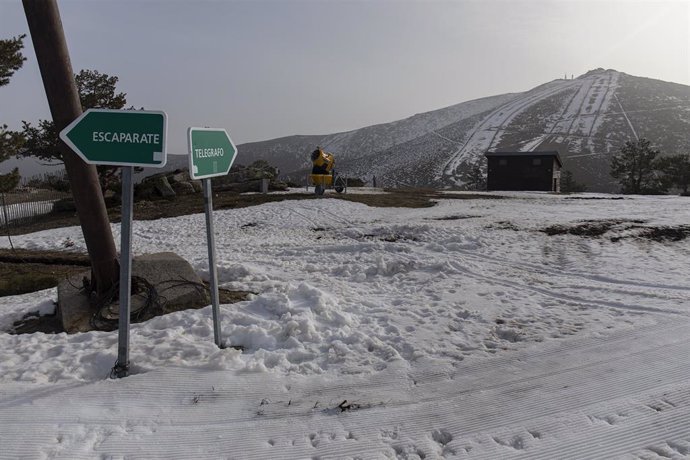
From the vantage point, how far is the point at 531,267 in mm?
8117

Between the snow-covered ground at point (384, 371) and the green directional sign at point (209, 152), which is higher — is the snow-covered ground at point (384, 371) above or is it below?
below

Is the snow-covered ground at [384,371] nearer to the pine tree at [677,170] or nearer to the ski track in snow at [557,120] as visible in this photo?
the pine tree at [677,170]

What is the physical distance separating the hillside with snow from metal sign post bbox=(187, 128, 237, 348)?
63.1m

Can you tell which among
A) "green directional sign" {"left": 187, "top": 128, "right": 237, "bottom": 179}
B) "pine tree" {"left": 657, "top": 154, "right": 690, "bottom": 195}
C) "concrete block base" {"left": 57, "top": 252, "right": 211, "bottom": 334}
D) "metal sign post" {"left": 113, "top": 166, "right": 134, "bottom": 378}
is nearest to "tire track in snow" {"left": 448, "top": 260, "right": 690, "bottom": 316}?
"concrete block base" {"left": 57, "top": 252, "right": 211, "bottom": 334}

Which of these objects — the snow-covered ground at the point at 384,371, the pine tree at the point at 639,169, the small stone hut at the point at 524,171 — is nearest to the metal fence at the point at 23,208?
the snow-covered ground at the point at 384,371

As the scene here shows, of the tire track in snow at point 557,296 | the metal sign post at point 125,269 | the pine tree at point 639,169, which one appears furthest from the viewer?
the pine tree at point 639,169

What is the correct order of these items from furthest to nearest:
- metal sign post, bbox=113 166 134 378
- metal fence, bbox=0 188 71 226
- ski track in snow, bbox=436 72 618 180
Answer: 1. ski track in snow, bbox=436 72 618 180
2. metal fence, bbox=0 188 71 226
3. metal sign post, bbox=113 166 134 378

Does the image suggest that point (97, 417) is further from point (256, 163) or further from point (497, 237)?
point (256, 163)

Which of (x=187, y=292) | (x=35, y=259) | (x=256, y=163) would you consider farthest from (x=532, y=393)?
(x=256, y=163)

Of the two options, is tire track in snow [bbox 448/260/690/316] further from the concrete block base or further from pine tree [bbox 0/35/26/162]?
pine tree [bbox 0/35/26/162]

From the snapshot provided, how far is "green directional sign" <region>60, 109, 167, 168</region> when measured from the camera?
3541mm

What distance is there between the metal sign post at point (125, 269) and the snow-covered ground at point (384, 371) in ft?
0.69

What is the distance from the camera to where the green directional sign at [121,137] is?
11.6 ft

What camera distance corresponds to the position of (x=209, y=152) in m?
4.17
